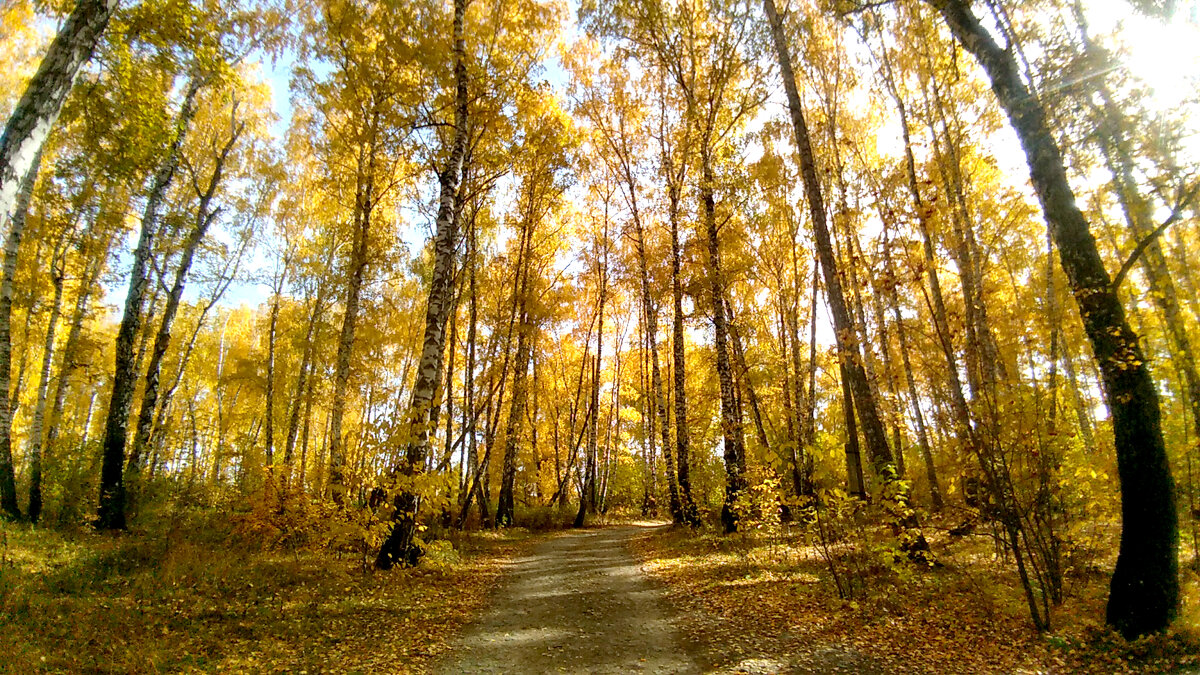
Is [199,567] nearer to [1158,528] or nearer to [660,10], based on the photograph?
[1158,528]

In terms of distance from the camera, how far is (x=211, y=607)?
5266 mm

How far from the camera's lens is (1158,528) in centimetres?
432

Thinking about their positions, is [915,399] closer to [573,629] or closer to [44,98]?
[573,629]

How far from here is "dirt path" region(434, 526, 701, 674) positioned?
4.39 metres

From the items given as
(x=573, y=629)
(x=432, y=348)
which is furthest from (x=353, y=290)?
(x=573, y=629)

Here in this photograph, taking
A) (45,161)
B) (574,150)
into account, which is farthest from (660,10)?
(45,161)

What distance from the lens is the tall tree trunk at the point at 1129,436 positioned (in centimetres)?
427

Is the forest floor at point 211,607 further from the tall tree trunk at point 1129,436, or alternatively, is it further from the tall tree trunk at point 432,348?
the tall tree trunk at point 1129,436

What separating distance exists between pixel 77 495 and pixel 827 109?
61.4 feet

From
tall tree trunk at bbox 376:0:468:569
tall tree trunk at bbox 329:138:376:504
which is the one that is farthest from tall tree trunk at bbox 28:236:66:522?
tall tree trunk at bbox 376:0:468:569

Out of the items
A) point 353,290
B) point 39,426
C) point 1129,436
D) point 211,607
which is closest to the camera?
point 1129,436

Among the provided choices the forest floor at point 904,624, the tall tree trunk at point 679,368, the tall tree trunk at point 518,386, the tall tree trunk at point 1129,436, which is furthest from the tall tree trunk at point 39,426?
the tall tree trunk at point 1129,436

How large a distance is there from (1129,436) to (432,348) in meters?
8.10

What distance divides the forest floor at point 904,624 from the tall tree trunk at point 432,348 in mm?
4030
